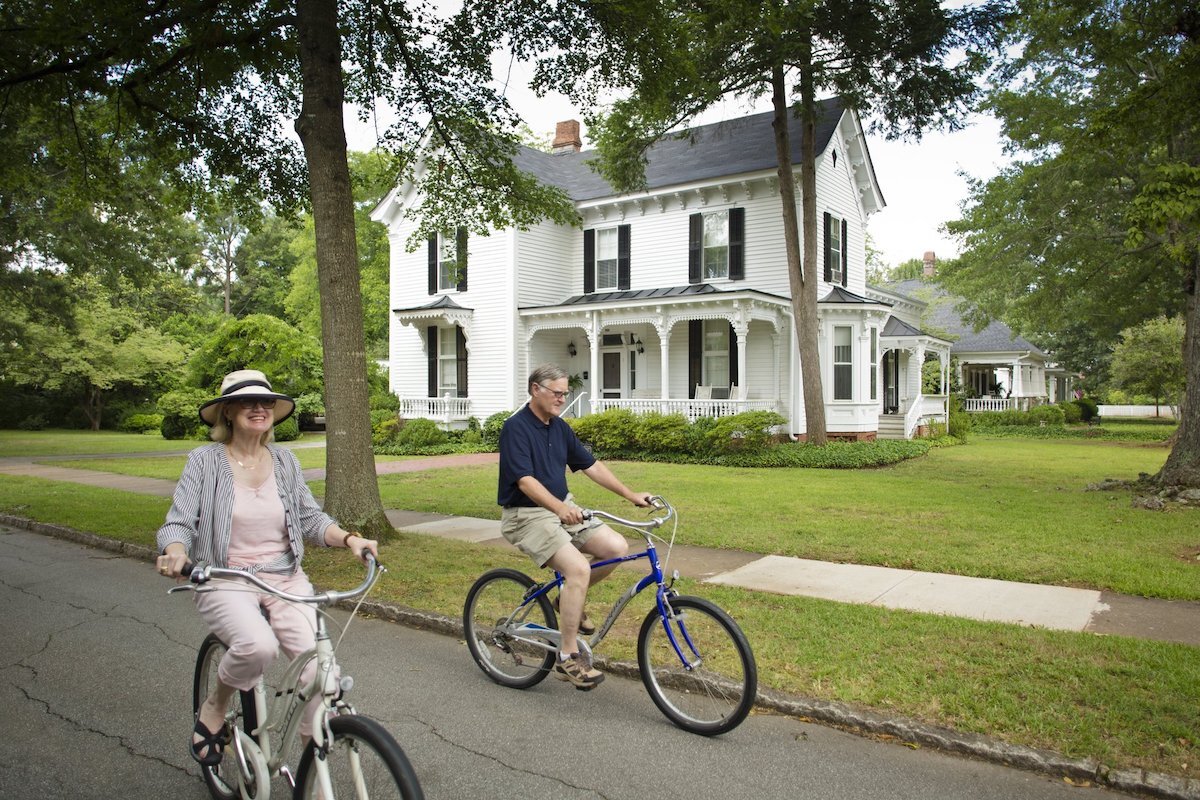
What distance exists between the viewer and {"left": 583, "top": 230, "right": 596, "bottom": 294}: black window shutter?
2608cm

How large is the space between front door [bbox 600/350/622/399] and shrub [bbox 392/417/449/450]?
5.19 meters

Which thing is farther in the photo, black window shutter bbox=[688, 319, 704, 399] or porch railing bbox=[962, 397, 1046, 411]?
porch railing bbox=[962, 397, 1046, 411]

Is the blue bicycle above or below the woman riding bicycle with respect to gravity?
below

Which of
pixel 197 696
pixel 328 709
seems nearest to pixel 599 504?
pixel 197 696

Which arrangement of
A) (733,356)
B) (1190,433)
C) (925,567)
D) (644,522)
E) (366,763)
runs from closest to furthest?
1. (366,763)
2. (644,522)
3. (925,567)
4. (1190,433)
5. (733,356)

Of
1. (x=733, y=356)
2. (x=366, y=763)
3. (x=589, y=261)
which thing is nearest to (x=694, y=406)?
(x=733, y=356)

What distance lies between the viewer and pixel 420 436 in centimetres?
2473

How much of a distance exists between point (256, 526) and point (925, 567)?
668cm

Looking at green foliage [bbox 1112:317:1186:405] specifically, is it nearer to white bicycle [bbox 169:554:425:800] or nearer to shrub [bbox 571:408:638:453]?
shrub [bbox 571:408:638:453]

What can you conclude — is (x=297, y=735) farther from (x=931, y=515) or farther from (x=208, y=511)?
(x=931, y=515)

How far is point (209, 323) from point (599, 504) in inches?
1537

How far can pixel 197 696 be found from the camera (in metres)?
3.92

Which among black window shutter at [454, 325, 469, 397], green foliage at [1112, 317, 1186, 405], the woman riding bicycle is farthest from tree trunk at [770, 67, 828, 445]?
green foliage at [1112, 317, 1186, 405]

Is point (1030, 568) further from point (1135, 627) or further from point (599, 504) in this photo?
point (599, 504)
